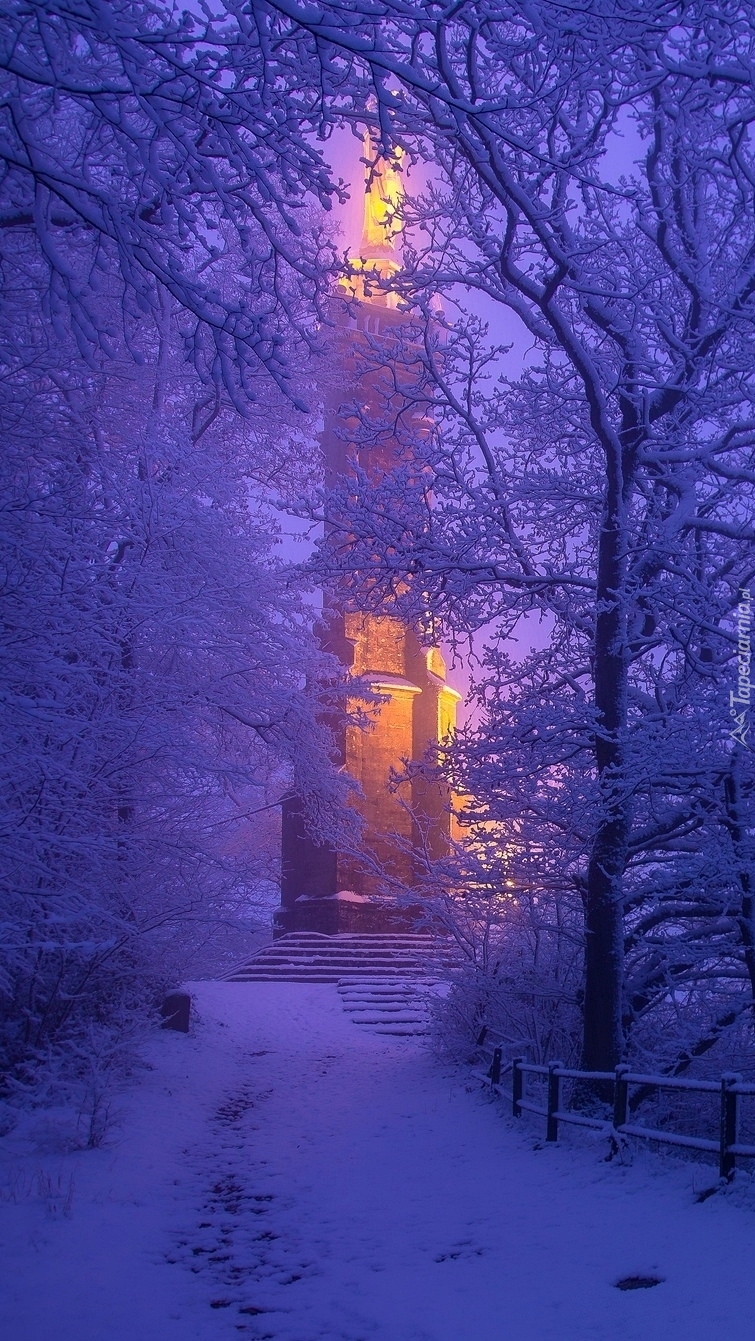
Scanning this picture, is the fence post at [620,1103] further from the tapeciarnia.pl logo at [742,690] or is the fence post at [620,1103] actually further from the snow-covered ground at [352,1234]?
the tapeciarnia.pl logo at [742,690]

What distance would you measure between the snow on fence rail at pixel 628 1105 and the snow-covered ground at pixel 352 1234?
0.26 meters

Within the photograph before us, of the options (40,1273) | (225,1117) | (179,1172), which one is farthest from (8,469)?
(225,1117)

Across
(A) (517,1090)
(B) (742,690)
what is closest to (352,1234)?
(A) (517,1090)

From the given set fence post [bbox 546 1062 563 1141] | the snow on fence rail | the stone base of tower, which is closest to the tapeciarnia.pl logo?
the snow on fence rail

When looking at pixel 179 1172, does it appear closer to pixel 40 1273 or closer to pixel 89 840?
pixel 40 1273

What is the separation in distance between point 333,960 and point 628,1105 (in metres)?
16.3

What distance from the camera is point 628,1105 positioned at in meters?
8.39

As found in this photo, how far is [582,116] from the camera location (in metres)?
8.14

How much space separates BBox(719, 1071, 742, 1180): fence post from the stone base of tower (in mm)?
20429

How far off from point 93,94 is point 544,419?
7.72 meters

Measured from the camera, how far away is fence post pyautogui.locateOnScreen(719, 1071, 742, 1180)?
6.21 meters

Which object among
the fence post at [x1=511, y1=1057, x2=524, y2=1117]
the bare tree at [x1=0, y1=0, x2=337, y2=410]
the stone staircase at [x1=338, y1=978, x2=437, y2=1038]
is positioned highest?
the bare tree at [x1=0, y1=0, x2=337, y2=410]

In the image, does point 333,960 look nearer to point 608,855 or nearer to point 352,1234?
point 608,855

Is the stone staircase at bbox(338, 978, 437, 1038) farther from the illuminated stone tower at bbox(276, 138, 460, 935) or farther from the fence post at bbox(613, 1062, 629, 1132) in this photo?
the fence post at bbox(613, 1062, 629, 1132)
